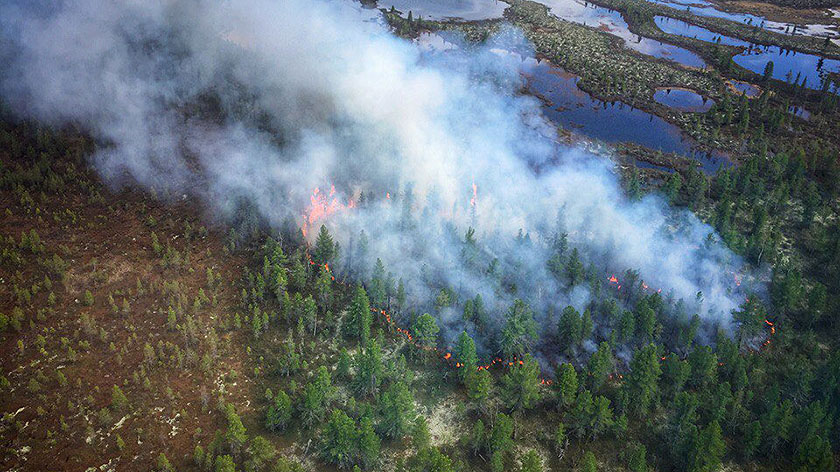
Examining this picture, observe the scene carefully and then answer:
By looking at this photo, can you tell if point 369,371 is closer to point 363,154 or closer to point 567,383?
point 567,383

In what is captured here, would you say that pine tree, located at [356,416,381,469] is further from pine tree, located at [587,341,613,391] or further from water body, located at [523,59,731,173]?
water body, located at [523,59,731,173]

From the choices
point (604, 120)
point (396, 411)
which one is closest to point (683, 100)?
point (604, 120)

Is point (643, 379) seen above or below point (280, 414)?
above

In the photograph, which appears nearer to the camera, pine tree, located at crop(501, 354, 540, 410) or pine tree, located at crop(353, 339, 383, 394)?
pine tree, located at crop(501, 354, 540, 410)

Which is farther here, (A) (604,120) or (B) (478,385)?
(A) (604,120)

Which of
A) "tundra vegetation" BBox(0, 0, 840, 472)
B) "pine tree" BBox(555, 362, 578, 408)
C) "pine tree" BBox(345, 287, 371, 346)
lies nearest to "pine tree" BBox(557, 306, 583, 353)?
"tundra vegetation" BBox(0, 0, 840, 472)

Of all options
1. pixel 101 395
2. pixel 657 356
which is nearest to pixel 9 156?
pixel 101 395

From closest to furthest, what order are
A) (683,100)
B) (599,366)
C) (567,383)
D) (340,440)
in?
(340,440) → (567,383) → (599,366) → (683,100)

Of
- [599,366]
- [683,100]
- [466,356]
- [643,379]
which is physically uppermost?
[683,100]
